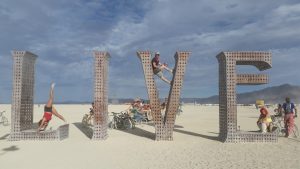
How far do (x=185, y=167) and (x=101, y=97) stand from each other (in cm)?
654

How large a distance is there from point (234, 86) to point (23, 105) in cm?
858

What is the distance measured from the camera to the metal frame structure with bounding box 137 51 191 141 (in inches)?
620

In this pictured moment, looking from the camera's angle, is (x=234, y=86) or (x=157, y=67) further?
(x=157, y=67)

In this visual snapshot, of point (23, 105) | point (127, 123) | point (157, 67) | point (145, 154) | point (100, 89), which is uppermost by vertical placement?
point (157, 67)

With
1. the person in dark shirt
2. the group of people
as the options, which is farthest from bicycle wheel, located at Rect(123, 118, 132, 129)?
the person in dark shirt

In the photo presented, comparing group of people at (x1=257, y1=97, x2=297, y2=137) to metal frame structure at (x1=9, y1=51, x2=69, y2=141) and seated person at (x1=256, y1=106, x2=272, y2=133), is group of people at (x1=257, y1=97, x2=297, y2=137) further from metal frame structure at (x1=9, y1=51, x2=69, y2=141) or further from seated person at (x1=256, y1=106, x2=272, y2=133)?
metal frame structure at (x1=9, y1=51, x2=69, y2=141)

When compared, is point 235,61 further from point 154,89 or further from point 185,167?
point 185,167

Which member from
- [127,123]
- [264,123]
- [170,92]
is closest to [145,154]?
Answer: [170,92]

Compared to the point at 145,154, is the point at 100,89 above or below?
above

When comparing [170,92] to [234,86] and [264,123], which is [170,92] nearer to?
[234,86]

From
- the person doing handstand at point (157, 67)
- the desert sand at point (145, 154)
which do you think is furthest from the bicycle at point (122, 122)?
the person doing handstand at point (157, 67)

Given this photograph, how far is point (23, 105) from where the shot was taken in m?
16.1

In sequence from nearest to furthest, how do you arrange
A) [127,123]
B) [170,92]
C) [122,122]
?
1. [170,92]
2. [127,123]
3. [122,122]

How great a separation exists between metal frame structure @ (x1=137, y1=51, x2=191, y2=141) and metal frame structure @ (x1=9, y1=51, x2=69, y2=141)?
151 inches
